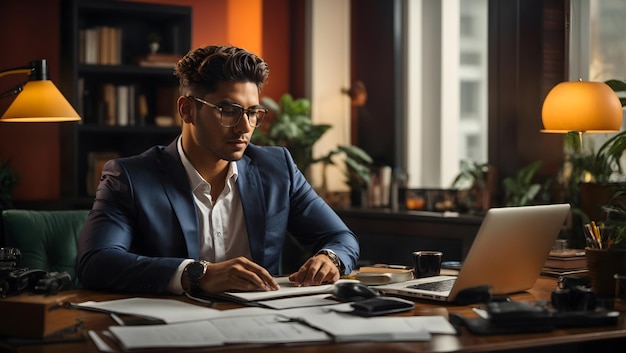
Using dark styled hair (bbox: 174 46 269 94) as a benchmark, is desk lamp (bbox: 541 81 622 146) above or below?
below

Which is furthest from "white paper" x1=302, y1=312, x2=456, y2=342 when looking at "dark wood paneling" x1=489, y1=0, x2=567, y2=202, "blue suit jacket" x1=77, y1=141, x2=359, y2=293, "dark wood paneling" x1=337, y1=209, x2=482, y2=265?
"dark wood paneling" x1=489, y1=0, x2=567, y2=202

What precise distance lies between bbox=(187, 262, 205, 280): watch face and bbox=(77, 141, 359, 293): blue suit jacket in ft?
0.17

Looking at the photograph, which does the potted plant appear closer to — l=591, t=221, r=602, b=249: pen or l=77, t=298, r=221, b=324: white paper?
l=591, t=221, r=602, b=249: pen

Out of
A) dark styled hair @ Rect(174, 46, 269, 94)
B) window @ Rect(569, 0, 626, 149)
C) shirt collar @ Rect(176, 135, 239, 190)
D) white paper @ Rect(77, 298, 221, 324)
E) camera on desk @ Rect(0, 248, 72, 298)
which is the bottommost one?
white paper @ Rect(77, 298, 221, 324)

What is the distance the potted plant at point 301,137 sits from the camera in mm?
5867

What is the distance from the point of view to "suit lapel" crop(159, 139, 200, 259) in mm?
2768

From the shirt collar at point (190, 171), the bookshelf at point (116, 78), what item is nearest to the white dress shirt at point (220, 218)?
the shirt collar at point (190, 171)

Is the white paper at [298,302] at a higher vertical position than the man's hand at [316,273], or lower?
lower

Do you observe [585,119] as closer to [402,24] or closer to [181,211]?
[181,211]

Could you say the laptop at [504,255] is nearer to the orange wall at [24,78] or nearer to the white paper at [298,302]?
the white paper at [298,302]

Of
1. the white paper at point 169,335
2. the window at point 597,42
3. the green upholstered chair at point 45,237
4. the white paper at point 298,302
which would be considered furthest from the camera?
the window at point 597,42

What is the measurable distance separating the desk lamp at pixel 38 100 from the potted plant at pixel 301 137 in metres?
2.84

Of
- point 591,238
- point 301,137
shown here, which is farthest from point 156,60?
point 591,238

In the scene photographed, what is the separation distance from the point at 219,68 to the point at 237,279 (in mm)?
781
